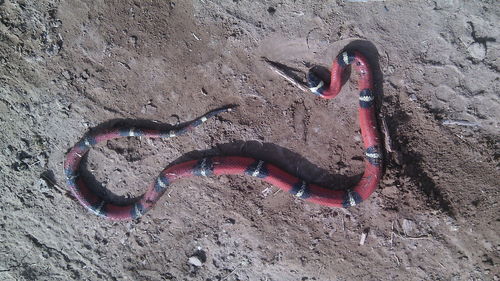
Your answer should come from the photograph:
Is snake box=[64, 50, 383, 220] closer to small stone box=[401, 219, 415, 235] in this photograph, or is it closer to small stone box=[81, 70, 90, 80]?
small stone box=[401, 219, 415, 235]

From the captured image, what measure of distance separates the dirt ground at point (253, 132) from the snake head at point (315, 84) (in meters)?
0.20

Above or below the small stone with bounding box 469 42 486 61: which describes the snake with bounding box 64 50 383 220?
below

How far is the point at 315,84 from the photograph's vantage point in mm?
5750

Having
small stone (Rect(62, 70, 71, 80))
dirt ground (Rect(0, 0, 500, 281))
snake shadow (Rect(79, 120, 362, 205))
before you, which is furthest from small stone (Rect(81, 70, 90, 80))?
snake shadow (Rect(79, 120, 362, 205))

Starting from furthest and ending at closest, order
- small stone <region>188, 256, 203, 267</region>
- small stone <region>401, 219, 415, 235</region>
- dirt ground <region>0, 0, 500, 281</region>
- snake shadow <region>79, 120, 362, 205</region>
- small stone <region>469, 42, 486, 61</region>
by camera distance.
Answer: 1. small stone <region>188, 256, 203, 267</region>
2. snake shadow <region>79, 120, 362, 205</region>
3. small stone <region>401, 219, 415, 235</region>
4. dirt ground <region>0, 0, 500, 281</region>
5. small stone <region>469, 42, 486, 61</region>

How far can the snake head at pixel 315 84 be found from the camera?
5.74 m

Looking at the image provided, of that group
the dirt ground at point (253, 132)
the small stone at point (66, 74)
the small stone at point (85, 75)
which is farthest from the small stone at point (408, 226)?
the small stone at point (66, 74)

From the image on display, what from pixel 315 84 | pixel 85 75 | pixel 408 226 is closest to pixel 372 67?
pixel 315 84

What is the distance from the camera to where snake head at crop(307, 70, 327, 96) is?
574 centimetres

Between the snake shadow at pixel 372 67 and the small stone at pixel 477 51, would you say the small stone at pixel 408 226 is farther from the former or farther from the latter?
the small stone at pixel 477 51

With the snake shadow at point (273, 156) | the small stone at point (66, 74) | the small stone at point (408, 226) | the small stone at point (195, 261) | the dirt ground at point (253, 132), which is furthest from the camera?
the small stone at point (195, 261)

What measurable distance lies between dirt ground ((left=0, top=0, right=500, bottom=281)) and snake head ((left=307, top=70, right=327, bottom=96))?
0.66ft

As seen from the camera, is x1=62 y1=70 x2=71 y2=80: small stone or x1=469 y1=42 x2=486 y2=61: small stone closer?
x1=469 y1=42 x2=486 y2=61: small stone

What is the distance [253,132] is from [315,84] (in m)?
1.28
